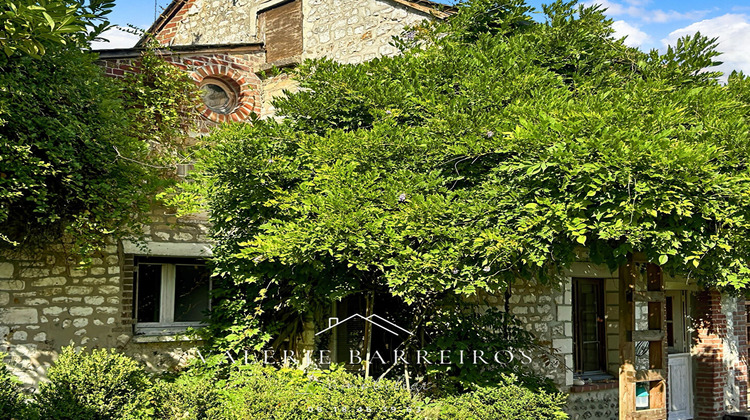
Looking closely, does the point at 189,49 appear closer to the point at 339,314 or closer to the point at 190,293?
the point at 190,293

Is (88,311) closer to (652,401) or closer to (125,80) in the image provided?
(125,80)

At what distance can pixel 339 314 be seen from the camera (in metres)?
8.16

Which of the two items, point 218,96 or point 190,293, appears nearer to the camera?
point 190,293

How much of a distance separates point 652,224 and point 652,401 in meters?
2.79

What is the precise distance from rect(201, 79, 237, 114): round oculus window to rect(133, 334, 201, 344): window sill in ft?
9.84

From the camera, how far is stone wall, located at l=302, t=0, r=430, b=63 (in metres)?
8.57

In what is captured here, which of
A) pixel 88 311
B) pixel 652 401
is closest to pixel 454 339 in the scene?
pixel 652 401

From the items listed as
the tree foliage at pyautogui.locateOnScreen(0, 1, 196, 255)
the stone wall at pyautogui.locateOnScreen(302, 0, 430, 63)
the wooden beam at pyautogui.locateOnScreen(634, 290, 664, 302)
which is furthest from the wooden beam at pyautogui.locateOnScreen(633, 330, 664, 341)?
the tree foliage at pyautogui.locateOnScreen(0, 1, 196, 255)

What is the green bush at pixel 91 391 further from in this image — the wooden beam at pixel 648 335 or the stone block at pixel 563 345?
the stone block at pixel 563 345

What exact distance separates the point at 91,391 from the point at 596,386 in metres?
6.12

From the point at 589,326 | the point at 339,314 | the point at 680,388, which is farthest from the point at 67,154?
the point at 680,388

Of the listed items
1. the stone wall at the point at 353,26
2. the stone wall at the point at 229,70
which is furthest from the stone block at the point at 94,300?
the stone wall at the point at 353,26

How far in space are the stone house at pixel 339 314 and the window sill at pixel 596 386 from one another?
2 cm

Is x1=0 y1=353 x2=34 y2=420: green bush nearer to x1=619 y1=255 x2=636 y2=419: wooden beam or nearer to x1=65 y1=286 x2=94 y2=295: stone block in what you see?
x1=65 y1=286 x2=94 y2=295: stone block
